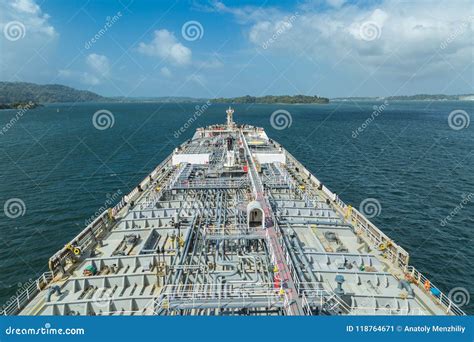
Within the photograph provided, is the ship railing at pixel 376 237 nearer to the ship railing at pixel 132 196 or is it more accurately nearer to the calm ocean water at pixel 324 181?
the calm ocean water at pixel 324 181

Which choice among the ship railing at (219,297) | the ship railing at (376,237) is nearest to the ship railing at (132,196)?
the ship railing at (219,297)

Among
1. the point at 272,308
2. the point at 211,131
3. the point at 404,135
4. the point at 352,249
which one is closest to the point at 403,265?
the point at 352,249

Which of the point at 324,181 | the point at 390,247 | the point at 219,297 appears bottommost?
the point at 219,297

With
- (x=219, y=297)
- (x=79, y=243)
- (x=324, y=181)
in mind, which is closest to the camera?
(x=219, y=297)

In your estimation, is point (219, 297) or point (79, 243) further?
point (79, 243)

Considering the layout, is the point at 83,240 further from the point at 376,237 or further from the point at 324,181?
the point at 324,181

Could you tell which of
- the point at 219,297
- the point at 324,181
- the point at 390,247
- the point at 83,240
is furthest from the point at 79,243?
the point at 324,181

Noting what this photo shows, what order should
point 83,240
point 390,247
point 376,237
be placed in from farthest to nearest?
point 376,237, point 83,240, point 390,247

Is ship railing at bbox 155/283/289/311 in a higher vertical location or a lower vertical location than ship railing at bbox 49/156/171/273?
lower

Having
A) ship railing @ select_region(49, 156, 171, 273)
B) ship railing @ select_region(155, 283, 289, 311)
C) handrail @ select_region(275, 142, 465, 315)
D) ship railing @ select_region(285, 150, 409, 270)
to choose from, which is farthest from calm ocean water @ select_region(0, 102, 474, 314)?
ship railing @ select_region(155, 283, 289, 311)

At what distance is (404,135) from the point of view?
87.1 metres

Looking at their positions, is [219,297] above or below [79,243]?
below

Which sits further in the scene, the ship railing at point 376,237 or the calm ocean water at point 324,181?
the calm ocean water at point 324,181

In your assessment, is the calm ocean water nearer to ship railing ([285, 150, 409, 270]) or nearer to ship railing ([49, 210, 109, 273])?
ship railing ([49, 210, 109, 273])
